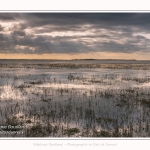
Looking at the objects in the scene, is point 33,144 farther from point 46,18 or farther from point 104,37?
point 104,37

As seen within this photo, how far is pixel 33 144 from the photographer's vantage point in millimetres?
10492

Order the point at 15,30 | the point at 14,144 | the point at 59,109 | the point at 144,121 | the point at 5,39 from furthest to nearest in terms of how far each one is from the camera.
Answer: the point at 5,39, the point at 15,30, the point at 59,109, the point at 144,121, the point at 14,144

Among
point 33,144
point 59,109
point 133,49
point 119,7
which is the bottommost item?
point 33,144

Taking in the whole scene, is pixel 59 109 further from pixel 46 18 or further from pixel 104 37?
pixel 104 37

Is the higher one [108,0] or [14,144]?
[108,0]

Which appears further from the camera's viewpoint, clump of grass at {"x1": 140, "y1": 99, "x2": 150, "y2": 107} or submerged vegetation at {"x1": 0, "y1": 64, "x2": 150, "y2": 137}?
clump of grass at {"x1": 140, "y1": 99, "x2": 150, "y2": 107}

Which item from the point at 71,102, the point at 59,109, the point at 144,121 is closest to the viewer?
the point at 144,121

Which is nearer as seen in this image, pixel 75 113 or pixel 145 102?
pixel 75 113

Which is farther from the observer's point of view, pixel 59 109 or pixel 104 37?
pixel 104 37

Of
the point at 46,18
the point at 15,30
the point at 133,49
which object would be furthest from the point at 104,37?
the point at 15,30

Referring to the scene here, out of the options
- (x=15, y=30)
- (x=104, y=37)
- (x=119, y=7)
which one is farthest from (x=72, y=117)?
(x=104, y=37)

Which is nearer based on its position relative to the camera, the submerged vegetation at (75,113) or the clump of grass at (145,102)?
the submerged vegetation at (75,113)

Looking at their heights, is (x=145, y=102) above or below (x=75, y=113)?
above

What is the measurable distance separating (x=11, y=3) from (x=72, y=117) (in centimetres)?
677
